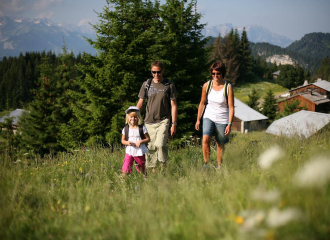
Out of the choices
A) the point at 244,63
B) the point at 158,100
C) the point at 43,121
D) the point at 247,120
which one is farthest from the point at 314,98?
the point at 158,100

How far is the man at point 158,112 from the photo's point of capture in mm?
4551

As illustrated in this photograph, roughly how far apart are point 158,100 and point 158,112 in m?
0.23

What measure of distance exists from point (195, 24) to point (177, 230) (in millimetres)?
20898

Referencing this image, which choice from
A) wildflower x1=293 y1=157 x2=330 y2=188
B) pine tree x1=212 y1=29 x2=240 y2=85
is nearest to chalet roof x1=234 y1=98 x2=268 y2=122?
pine tree x1=212 y1=29 x2=240 y2=85

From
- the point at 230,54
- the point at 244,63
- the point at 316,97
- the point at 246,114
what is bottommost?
the point at 246,114

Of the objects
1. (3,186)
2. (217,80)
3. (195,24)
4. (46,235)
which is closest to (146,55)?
(195,24)

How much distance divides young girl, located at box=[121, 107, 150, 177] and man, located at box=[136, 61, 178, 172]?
1.15ft

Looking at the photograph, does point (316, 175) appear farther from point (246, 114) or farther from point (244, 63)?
point (244, 63)

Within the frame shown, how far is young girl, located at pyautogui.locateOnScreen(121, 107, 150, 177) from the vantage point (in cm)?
415

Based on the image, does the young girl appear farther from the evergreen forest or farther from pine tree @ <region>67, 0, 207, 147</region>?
pine tree @ <region>67, 0, 207, 147</region>

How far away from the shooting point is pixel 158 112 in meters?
4.59

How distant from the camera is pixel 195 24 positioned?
20.4 metres

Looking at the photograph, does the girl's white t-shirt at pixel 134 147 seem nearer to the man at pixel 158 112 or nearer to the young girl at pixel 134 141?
the young girl at pixel 134 141

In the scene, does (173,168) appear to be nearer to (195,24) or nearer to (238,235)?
(238,235)
